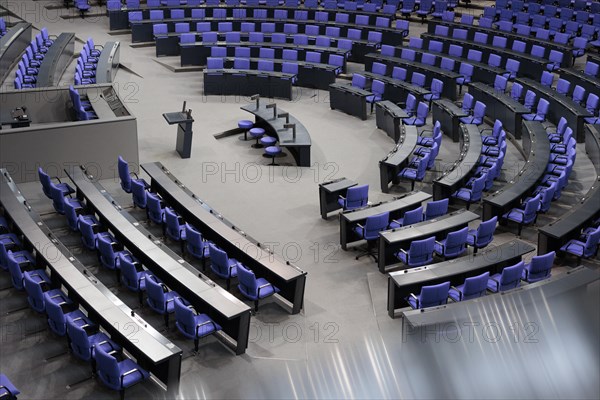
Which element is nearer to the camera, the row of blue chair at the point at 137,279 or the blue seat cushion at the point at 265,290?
the row of blue chair at the point at 137,279

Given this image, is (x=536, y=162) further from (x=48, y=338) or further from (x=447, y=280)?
(x=48, y=338)

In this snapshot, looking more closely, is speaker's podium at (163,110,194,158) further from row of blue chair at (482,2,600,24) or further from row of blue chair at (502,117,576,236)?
row of blue chair at (482,2,600,24)

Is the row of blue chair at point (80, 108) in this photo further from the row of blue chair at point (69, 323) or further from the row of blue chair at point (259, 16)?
the row of blue chair at point (259, 16)

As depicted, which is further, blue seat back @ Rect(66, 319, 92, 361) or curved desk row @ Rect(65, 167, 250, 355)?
curved desk row @ Rect(65, 167, 250, 355)

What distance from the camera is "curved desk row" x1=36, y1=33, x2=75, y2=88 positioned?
16.8 meters

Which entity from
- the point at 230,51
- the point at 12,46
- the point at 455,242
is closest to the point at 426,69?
the point at 230,51

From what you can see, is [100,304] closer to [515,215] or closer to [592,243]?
[515,215]

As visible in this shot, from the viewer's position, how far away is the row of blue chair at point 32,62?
16.6 m

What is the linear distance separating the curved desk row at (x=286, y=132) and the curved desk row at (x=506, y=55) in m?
6.10

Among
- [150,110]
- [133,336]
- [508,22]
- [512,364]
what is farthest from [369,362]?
[508,22]

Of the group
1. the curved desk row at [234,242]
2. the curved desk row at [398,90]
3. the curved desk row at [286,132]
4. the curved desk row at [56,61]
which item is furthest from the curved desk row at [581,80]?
the curved desk row at [56,61]

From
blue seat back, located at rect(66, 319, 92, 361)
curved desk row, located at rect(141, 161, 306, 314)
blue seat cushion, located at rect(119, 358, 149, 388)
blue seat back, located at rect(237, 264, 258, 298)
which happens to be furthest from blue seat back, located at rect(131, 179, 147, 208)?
blue seat cushion, located at rect(119, 358, 149, 388)

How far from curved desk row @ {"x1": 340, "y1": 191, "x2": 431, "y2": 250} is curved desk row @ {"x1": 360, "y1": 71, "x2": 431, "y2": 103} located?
19.1 ft

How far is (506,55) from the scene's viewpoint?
19188mm
